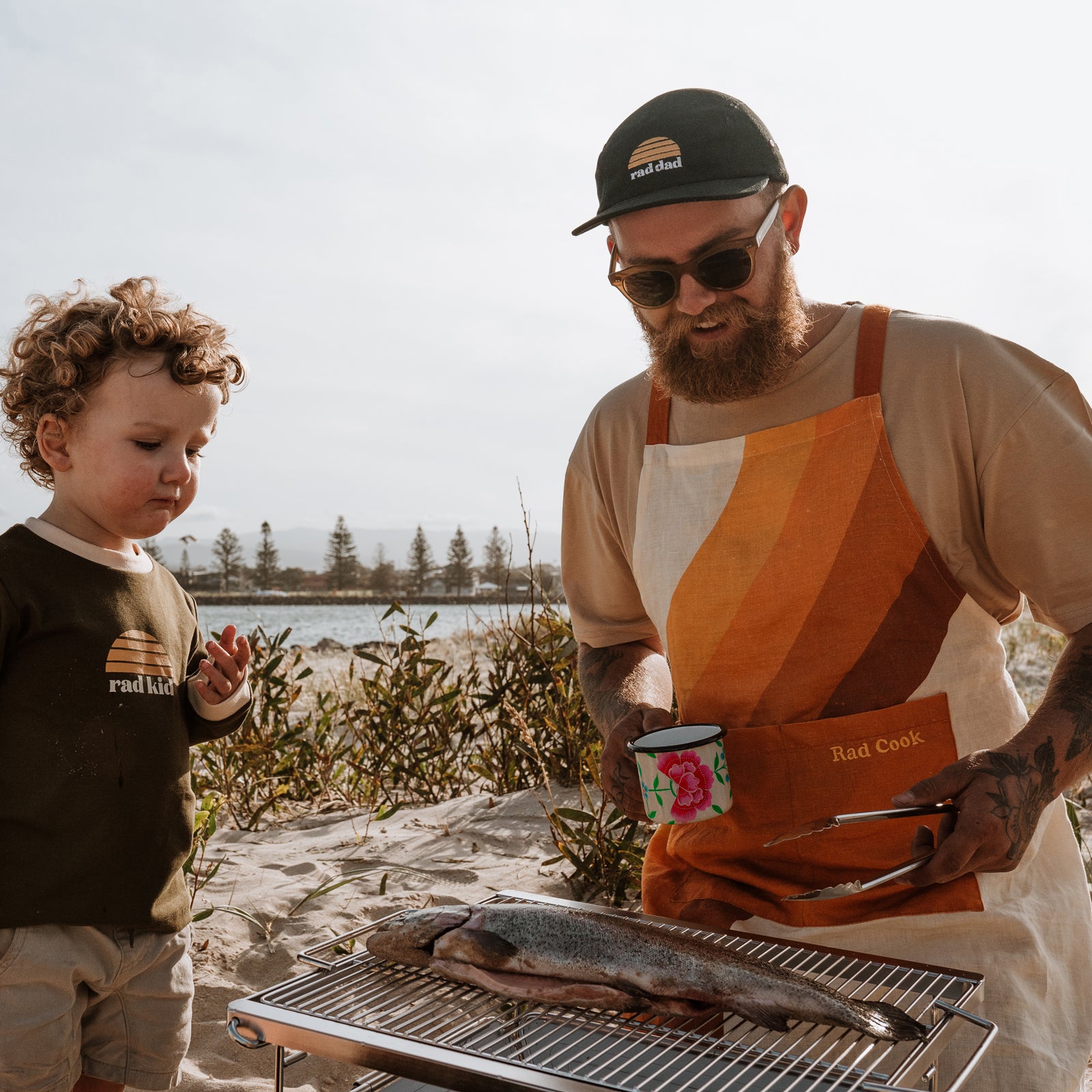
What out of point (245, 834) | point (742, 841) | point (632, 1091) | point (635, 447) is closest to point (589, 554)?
point (635, 447)

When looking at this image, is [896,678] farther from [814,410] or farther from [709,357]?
[709,357]

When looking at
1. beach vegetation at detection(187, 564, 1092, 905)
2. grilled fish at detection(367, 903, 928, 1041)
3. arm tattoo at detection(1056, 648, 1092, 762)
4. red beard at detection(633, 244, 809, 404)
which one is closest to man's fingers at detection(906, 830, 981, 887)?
grilled fish at detection(367, 903, 928, 1041)

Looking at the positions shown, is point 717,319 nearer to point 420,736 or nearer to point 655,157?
point 655,157

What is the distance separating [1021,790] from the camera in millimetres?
1782

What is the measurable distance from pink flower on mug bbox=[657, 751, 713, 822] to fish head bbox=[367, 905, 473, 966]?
0.50 metres

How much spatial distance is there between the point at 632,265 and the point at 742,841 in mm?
1347

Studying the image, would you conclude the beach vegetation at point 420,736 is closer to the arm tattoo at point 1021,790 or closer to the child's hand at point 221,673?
the child's hand at point 221,673

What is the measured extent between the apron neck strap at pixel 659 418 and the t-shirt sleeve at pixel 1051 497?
766 millimetres

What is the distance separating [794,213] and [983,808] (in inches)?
60.0

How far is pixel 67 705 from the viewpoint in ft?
7.00

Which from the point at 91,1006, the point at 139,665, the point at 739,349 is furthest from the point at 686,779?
the point at 91,1006

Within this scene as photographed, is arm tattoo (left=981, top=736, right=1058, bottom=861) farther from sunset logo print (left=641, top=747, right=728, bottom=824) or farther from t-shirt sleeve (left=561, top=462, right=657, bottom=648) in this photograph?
t-shirt sleeve (left=561, top=462, right=657, bottom=648)

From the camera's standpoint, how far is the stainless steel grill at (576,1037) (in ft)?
4.19

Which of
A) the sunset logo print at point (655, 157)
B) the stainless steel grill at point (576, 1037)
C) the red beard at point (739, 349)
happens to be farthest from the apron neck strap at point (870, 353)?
the stainless steel grill at point (576, 1037)
